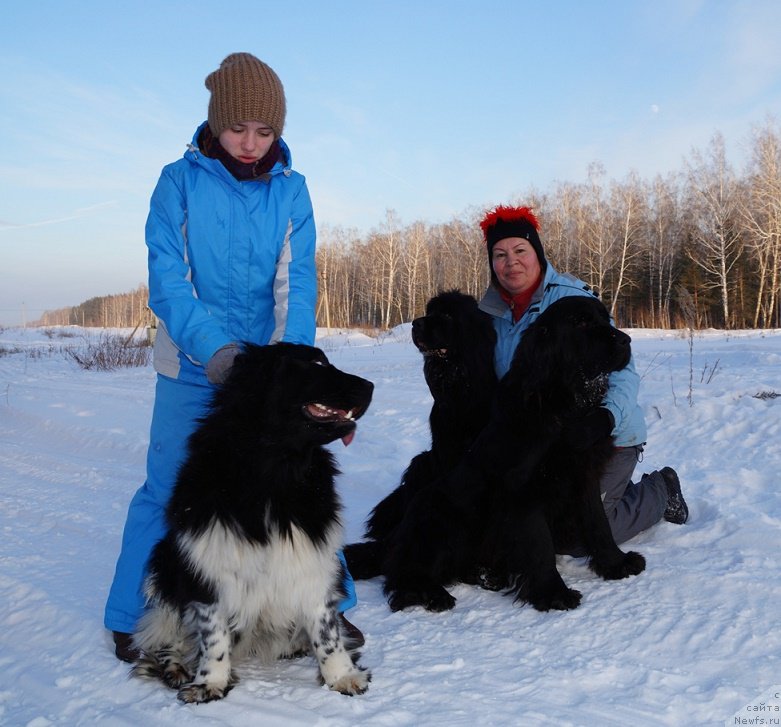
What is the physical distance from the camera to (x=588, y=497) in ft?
10.9

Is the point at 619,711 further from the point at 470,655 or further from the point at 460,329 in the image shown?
the point at 460,329

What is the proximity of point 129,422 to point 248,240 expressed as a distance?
18.3ft

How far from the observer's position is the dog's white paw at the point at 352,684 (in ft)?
7.62

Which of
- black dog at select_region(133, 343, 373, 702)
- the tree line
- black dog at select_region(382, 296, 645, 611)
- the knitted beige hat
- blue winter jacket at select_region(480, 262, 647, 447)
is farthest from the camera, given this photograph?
the tree line

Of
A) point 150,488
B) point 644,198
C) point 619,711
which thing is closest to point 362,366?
point 150,488

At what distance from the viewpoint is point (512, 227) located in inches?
150

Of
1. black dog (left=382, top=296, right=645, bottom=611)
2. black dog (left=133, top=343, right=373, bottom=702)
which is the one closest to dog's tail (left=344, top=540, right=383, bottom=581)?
black dog (left=382, top=296, right=645, bottom=611)

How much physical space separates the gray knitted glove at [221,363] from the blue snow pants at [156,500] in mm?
411

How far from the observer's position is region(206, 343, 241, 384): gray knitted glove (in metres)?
2.39

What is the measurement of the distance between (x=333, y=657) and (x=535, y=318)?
2.06m

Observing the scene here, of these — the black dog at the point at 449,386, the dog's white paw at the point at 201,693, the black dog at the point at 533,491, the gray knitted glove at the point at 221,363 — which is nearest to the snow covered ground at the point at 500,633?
the dog's white paw at the point at 201,693

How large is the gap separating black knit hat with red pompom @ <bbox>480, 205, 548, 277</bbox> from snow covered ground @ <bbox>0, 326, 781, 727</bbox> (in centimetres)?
187

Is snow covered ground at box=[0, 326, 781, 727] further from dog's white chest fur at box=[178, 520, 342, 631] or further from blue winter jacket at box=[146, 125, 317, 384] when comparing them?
blue winter jacket at box=[146, 125, 317, 384]

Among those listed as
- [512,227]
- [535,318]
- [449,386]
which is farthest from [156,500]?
[512,227]
